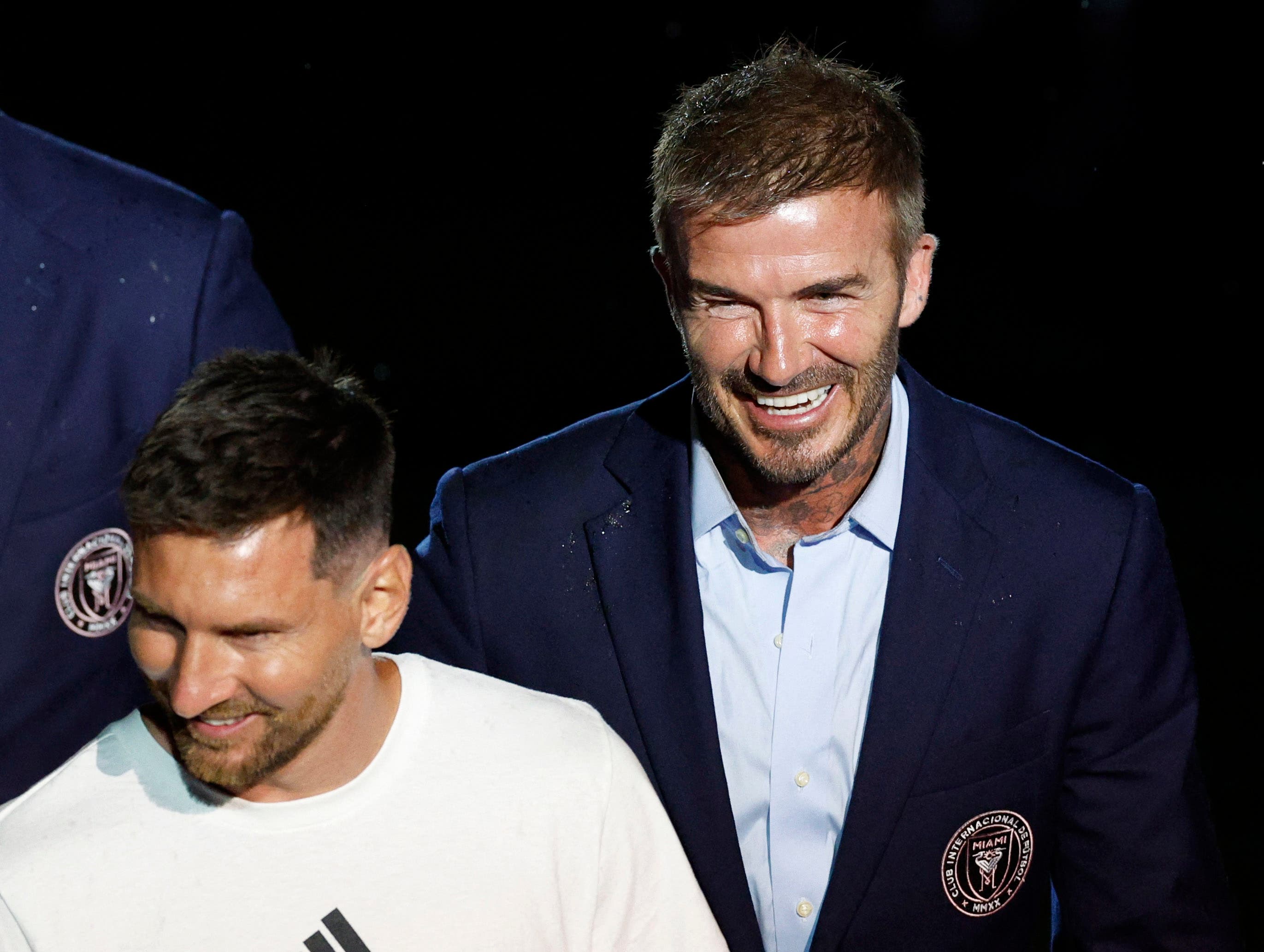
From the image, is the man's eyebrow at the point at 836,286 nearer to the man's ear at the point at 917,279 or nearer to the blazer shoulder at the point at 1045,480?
the man's ear at the point at 917,279

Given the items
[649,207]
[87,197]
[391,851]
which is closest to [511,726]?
[391,851]

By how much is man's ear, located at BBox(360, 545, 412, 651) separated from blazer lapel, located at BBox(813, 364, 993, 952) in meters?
0.56

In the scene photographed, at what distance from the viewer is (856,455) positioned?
5.73ft

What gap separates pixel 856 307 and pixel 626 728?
0.57m

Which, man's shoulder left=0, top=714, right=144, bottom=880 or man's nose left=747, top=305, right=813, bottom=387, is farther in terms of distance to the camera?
man's nose left=747, top=305, right=813, bottom=387

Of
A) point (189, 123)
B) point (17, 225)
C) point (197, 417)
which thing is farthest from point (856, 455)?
point (189, 123)

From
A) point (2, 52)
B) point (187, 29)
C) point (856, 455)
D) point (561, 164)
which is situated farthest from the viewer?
point (561, 164)

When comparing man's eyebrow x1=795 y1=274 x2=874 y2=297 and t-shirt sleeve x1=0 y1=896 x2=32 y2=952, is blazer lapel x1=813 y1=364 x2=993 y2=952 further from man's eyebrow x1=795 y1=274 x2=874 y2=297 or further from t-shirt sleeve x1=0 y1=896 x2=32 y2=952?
t-shirt sleeve x1=0 y1=896 x2=32 y2=952

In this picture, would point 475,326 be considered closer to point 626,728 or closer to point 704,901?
point 626,728

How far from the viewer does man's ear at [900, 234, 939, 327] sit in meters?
1.72

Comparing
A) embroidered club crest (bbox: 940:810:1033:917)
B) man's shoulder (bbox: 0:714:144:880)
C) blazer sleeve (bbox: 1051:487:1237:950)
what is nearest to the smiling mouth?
man's shoulder (bbox: 0:714:144:880)

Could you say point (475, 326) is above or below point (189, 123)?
below

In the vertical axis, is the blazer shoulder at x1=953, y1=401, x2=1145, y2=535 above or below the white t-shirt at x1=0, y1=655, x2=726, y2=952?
above

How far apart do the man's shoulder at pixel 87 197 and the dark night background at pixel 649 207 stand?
121cm
